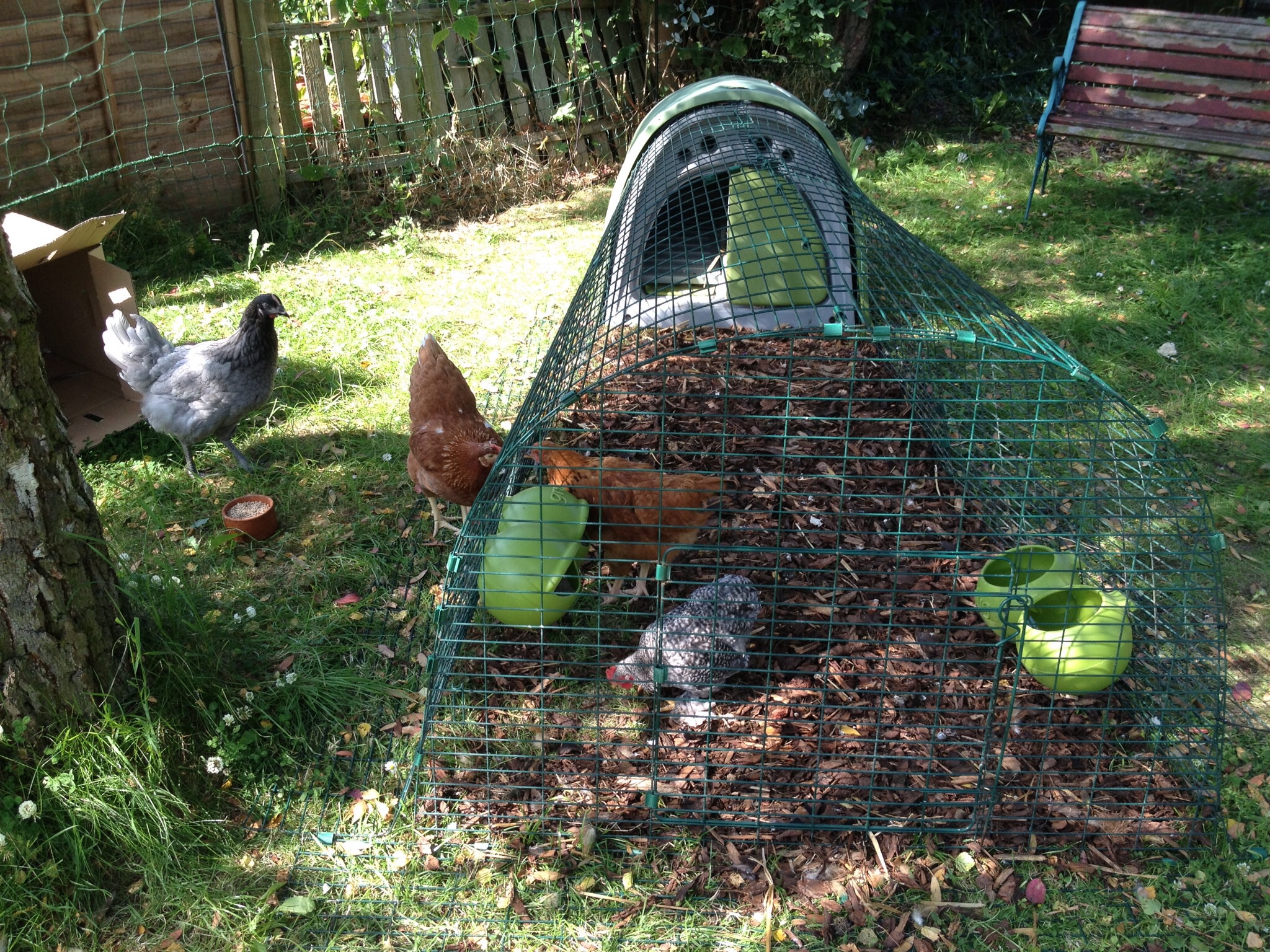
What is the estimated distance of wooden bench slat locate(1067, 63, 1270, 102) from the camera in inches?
238

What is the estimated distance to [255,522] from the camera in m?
3.89

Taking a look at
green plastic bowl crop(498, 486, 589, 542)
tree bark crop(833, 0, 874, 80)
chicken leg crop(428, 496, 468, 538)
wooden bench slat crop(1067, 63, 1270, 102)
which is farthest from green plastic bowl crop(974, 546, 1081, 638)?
tree bark crop(833, 0, 874, 80)

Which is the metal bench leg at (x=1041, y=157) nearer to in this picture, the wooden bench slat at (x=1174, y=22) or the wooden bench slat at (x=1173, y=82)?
the wooden bench slat at (x=1173, y=82)

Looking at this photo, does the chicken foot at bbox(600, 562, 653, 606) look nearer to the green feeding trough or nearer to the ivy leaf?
the green feeding trough

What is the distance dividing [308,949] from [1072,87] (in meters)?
7.21

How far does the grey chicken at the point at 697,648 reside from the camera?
9.63 ft

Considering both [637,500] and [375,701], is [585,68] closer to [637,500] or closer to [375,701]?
[637,500]

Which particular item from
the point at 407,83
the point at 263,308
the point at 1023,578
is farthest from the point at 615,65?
Answer: the point at 1023,578

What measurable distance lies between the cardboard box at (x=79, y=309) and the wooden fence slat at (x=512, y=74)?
11.8 ft

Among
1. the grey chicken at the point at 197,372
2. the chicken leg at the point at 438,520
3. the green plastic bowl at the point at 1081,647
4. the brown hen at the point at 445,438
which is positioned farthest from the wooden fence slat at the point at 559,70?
the green plastic bowl at the point at 1081,647

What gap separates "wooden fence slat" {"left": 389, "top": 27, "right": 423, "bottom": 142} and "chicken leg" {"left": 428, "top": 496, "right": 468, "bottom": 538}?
158 inches

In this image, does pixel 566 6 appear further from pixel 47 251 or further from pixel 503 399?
pixel 47 251

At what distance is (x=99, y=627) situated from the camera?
2.67m

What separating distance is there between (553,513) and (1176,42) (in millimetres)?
6038
